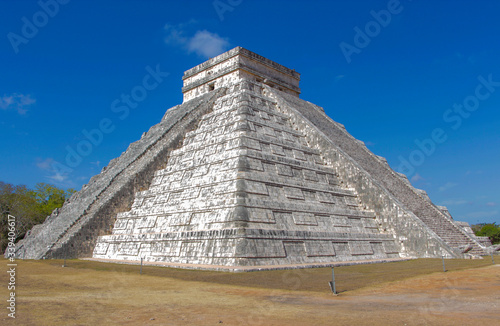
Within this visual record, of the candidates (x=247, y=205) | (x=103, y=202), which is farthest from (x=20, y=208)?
(x=247, y=205)

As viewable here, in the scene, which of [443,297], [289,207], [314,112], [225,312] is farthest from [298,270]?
[314,112]

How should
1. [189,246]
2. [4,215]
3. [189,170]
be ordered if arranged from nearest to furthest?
[189,246]
[189,170]
[4,215]

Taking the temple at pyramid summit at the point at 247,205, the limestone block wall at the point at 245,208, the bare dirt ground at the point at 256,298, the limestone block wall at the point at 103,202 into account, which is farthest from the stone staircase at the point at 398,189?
the limestone block wall at the point at 103,202

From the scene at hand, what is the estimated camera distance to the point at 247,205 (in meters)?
10.3

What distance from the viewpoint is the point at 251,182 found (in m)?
11.2

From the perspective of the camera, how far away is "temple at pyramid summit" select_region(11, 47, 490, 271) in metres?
10.3

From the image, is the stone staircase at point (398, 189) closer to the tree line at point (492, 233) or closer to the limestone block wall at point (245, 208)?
the limestone block wall at point (245, 208)

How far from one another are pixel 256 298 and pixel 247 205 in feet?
15.0

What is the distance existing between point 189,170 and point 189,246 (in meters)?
3.94

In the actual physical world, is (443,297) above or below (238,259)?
below

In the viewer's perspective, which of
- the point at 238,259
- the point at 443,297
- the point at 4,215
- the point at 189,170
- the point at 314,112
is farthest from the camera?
the point at 4,215

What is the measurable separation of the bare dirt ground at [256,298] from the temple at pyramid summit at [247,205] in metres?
1.50

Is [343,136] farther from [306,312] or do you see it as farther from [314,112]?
[306,312]

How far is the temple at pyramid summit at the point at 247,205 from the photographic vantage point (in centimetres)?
1034
